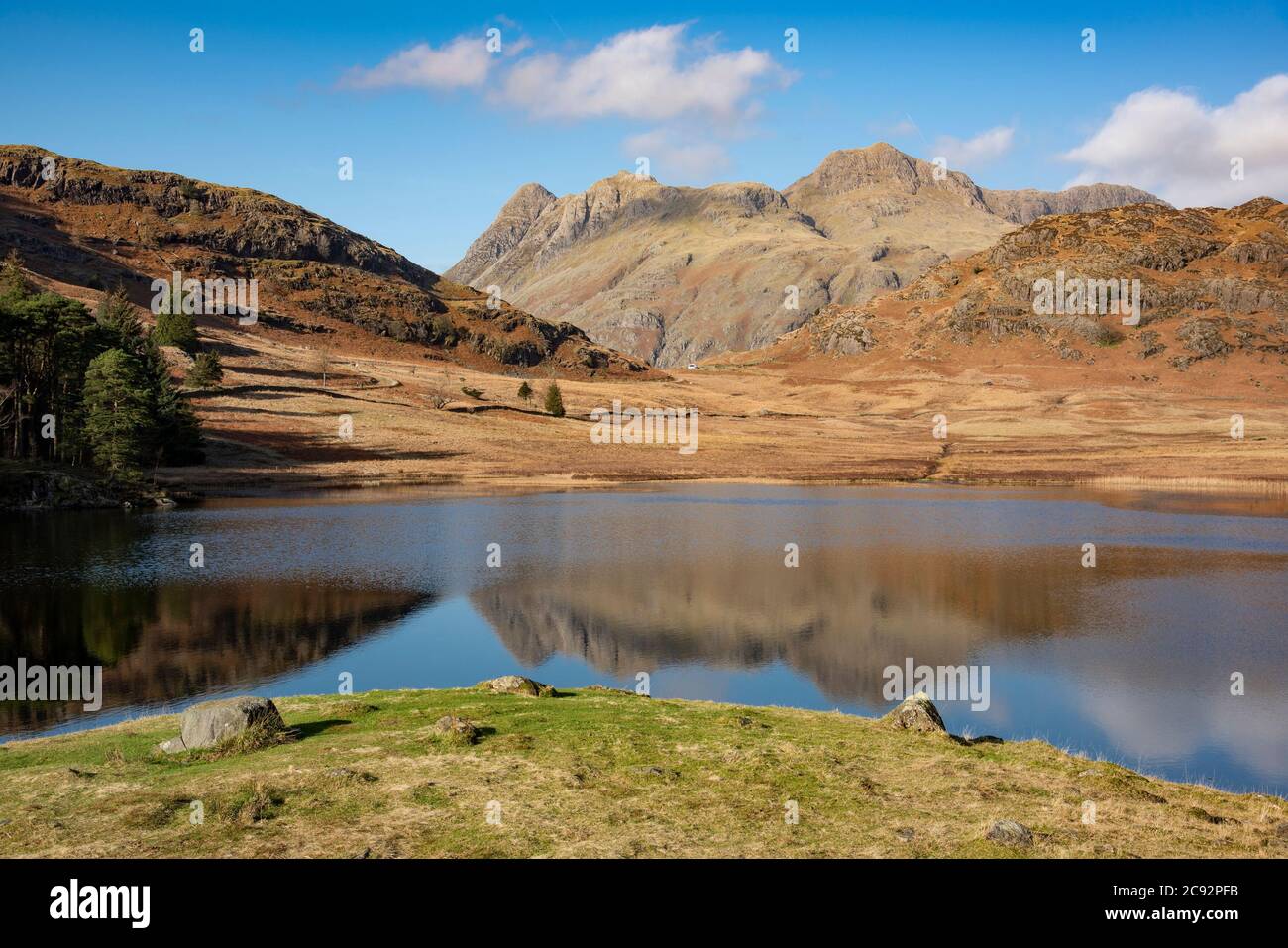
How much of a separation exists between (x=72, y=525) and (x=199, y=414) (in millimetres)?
52418

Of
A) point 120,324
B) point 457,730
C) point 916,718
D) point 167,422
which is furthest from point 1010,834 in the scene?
point 120,324

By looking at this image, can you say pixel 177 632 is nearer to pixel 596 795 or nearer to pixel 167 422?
pixel 596 795

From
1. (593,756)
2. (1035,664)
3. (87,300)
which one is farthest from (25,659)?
(87,300)

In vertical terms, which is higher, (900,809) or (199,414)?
(199,414)

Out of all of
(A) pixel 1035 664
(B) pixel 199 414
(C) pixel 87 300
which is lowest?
(A) pixel 1035 664

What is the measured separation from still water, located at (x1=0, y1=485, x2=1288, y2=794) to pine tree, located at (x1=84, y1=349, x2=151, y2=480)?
30.1 feet

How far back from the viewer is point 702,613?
128 ft

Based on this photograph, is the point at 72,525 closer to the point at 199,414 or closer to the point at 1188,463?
the point at 199,414

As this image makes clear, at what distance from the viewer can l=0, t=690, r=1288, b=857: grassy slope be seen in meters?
12.9

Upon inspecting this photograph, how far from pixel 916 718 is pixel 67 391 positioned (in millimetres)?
79212

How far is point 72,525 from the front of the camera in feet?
196

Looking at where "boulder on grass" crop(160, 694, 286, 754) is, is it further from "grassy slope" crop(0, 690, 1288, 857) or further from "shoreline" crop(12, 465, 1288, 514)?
"shoreline" crop(12, 465, 1288, 514)

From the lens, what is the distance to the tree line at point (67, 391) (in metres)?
70.2

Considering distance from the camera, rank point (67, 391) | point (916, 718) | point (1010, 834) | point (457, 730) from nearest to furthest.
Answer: point (1010, 834), point (457, 730), point (916, 718), point (67, 391)
